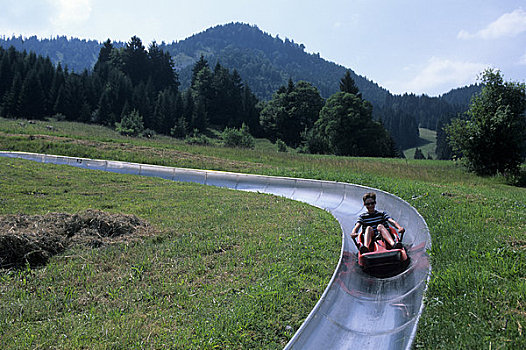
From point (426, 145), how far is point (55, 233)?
174 meters

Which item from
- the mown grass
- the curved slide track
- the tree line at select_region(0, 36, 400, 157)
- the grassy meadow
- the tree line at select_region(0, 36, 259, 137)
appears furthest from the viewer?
the tree line at select_region(0, 36, 259, 137)

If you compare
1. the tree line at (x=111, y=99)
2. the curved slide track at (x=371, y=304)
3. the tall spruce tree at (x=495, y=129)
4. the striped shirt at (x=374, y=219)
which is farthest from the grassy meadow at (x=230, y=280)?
the tree line at (x=111, y=99)

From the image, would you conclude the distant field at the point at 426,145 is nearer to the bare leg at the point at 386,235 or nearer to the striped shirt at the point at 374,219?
the striped shirt at the point at 374,219

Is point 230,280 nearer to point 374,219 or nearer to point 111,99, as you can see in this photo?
point 374,219

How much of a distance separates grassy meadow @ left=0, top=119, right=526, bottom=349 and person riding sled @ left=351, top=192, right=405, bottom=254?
0.67m

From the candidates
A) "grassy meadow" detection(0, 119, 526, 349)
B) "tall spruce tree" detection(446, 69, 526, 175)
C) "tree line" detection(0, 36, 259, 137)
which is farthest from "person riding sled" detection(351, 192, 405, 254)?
"tree line" detection(0, 36, 259, 137)

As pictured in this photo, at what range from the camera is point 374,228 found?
858 cm

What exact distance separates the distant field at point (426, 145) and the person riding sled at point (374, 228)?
465ft

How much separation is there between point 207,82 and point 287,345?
102157 mm

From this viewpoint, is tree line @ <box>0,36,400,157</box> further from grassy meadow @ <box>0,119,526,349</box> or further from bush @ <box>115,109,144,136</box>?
grassy meadow @ <box>0,119,526,349</box>

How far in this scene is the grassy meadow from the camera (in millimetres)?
4496

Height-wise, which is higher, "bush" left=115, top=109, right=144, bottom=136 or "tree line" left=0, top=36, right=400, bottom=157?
"tree line" left=0, top=36, right=400, bottom=157

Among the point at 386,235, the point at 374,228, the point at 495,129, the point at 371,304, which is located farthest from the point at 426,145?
the point at 371,304

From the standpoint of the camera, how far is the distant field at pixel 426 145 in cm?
14938
